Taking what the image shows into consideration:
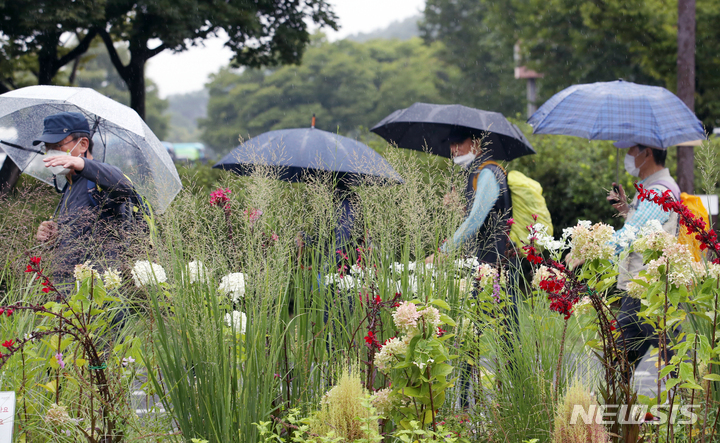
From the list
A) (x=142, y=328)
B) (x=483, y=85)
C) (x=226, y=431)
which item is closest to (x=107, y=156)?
(x=142, y=328)

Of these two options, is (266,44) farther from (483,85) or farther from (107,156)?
(483,85)

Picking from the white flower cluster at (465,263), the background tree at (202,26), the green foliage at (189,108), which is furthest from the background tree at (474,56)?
the green foliage at (189,108)

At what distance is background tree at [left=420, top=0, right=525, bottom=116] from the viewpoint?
33.4m

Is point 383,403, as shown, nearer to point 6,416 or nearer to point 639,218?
point 6,416

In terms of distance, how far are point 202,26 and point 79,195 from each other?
738 cm

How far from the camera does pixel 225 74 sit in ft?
172

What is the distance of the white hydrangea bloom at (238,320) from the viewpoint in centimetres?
216

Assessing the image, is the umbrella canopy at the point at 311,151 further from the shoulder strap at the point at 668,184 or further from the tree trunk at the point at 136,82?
the tree trunk at the point at 136,82

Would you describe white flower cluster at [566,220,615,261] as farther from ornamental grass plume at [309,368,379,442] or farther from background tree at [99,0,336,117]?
background tree at [99,0,336,117]

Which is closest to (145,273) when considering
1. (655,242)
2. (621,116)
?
(655,242)

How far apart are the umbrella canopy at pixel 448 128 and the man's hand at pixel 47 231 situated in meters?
2.26

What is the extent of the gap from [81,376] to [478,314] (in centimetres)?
167

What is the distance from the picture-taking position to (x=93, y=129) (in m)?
3.85

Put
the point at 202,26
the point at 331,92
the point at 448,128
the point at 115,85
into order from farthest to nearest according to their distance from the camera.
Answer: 1. the point at 115,85
2. the point at 331,92
3. the point at 202,26
4. the point at 448,128
